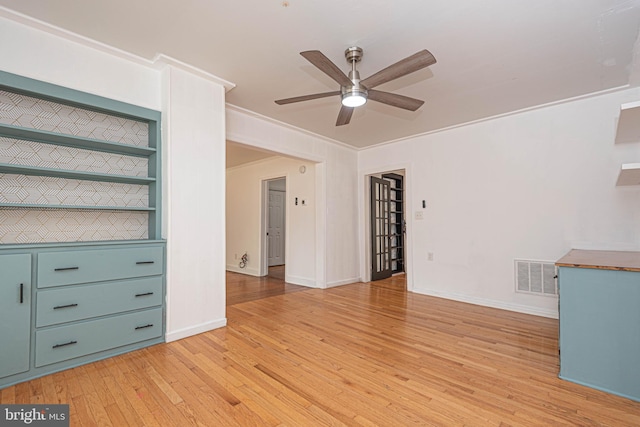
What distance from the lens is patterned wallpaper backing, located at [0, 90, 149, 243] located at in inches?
91.4

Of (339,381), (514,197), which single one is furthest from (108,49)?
(514,197)

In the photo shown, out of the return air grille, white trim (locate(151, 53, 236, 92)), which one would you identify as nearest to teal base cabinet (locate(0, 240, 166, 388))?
white trim (locate(151, 53, 236, 92))

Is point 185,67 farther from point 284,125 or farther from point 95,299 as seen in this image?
point 95,299

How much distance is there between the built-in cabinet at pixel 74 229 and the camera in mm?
A: 2102

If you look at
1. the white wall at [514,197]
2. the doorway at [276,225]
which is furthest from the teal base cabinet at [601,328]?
the doorway at [276,225]

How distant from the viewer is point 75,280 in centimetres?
229

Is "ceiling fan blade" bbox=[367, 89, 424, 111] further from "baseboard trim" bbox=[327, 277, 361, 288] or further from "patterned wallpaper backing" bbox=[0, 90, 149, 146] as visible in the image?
"baseboard trim" bbox=[327, 277, 361, 288]

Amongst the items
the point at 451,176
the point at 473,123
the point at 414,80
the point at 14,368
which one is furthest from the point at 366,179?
the point at 14,368

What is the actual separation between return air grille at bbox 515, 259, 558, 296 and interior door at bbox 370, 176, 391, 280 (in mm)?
2409

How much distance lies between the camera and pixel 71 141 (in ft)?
8.18

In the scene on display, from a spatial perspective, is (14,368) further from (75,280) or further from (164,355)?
(164,355)

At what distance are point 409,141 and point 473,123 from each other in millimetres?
1018

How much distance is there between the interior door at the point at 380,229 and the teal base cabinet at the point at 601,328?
360 centimetres

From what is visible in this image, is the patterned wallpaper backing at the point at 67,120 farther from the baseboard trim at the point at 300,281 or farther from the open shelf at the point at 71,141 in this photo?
the baseboard trim at the point at 300,281
